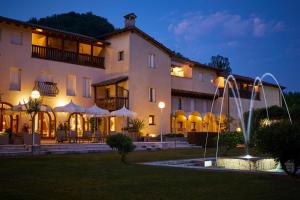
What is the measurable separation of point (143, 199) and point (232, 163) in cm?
922

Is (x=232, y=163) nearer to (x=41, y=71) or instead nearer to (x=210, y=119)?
(x=41, y=71)

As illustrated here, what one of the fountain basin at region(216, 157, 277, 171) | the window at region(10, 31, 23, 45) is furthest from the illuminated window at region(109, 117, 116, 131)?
the fountain basin at region(216, 157, 277, 171)

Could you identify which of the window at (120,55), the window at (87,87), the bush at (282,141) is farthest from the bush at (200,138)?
the bush at (282,141)

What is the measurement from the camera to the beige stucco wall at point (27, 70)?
97.9ft

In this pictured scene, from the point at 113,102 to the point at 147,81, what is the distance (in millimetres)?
4737

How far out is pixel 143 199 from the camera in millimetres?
8367

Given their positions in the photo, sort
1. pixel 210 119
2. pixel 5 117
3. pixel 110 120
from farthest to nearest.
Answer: pixel 210 119 < pixel 110 120 < pixel 5 117

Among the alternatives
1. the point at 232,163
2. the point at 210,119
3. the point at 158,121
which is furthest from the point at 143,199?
the point at 210,119

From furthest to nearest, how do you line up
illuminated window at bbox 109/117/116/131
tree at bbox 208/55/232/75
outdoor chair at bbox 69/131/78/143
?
tree at bbox 208/55/232/75
illuminated window at bbox 109/117/116/131
outdoor chair at bbox 69/131/78/143

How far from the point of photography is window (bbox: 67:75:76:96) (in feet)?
112

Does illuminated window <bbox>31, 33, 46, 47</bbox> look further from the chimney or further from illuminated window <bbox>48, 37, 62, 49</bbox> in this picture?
the chimney

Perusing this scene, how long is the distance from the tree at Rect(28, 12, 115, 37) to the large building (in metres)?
18.9

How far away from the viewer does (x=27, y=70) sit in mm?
31125

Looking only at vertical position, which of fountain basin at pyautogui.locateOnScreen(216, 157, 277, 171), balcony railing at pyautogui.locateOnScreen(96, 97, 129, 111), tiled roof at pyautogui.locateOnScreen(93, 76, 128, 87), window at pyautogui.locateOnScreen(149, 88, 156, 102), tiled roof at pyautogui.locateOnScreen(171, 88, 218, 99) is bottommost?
fountain basin at pyautogui.locateOnScreen(216, 157, 277, 171)
